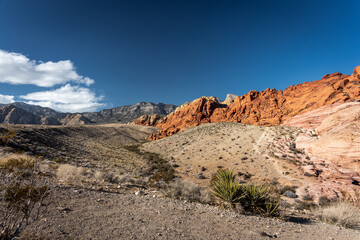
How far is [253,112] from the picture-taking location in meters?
48.6

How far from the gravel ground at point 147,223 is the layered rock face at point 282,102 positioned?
3154 centimetres

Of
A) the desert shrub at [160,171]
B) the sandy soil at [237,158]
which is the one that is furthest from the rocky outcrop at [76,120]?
the sandy soil at [237,158]

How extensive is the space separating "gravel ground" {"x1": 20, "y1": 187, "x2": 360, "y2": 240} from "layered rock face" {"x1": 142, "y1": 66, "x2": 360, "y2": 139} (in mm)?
31541

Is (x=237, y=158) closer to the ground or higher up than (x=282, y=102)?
closer to the ground

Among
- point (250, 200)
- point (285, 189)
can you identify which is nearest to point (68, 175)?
point (250, 200)

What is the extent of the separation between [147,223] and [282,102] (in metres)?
48.9

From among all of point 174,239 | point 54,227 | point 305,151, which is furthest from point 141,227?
point 305,151

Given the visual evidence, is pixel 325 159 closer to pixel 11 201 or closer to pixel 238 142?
pixel 238 142

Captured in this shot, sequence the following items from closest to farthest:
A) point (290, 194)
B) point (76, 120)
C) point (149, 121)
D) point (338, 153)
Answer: point (290, 194)
point (338, 153)
point (149, 121)
point (76, 120)

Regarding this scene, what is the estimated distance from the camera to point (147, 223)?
475cm

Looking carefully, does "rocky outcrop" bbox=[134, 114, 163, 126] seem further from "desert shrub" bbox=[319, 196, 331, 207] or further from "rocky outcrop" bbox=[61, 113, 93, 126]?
"desert shrub" bbox=[319, 196, 331, 207]

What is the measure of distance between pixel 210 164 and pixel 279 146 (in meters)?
10.1

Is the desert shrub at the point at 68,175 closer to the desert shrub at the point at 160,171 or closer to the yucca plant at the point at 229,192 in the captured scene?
the desert shrub at the point at 160,171

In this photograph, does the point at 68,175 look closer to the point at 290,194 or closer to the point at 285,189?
the point at 290,194
